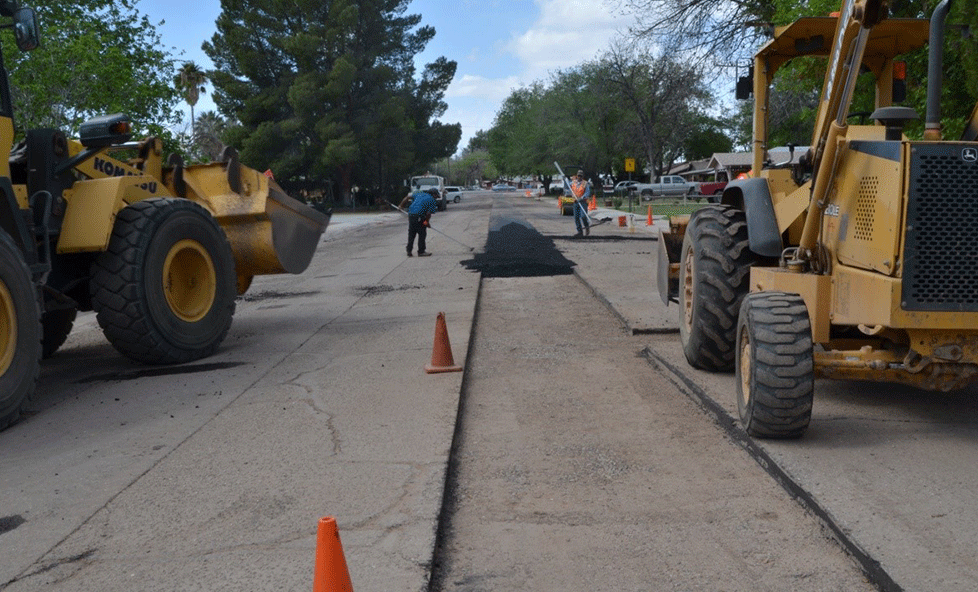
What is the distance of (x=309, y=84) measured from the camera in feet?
170

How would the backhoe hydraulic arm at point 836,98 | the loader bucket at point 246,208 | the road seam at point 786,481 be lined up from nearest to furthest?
the road seam at point 786,481 → the backhoe hydraulic arm at point 836,98 → the loader bucket at point 246,208

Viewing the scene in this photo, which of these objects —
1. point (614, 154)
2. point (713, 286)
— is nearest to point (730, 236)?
point (713, 286)

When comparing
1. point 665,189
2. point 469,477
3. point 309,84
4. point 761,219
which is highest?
point 309,84

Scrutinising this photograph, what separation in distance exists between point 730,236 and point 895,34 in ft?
6.05

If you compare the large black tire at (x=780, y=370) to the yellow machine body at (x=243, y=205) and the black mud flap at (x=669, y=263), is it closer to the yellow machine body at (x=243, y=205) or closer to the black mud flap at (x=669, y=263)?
the black mud flap at (x=669, y=263)

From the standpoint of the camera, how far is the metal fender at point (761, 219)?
6766mm

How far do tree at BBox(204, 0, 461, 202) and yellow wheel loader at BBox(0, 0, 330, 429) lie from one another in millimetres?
42182

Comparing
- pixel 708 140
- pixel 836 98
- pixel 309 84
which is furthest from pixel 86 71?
pixel 708 140

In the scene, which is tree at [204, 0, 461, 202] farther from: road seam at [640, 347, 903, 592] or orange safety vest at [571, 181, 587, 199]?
road seam at [640, 347, 903, 592]

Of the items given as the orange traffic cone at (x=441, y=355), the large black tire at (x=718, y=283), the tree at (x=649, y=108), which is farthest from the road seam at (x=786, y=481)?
the tree at (x=649, y=108)

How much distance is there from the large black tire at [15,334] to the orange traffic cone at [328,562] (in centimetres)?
417

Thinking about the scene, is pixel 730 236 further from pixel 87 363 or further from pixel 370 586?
pixel 87 363

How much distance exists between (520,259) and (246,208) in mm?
9662

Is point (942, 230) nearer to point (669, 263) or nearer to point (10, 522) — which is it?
point (669, 263)
